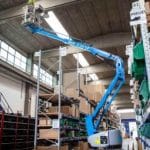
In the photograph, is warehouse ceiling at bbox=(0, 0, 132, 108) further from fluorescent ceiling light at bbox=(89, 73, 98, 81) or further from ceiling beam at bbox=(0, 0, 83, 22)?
fluorescent ceiling light at bbox=(89, 73, 98, 81)

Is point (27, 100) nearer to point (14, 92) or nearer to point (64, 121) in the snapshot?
point (14, 92)

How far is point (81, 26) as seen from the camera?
11023 mm

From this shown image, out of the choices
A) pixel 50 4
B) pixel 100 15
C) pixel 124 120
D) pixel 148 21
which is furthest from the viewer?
pixel 124 120

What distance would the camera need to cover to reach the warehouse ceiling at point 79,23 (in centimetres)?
877

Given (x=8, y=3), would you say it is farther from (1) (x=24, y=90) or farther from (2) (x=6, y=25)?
(1) (x=24, y=90)

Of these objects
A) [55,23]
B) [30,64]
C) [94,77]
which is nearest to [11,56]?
[30,64]

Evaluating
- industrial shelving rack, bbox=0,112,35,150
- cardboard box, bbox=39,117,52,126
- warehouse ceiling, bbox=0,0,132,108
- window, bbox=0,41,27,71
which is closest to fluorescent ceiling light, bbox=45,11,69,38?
warehouse ceiling, bbox=0,0,132,108

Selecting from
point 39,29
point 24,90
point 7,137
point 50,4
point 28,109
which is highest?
point 50,4

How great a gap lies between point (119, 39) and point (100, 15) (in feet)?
6.87

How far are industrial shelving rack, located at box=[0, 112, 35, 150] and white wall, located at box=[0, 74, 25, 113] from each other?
139 cm

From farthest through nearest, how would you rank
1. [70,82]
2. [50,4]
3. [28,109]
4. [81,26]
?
1. [28,109]
2. [70,82]
3. [81,26]
4. [50,4]

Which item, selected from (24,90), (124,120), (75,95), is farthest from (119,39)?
(124,120)

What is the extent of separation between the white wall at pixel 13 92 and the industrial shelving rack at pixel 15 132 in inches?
54.8

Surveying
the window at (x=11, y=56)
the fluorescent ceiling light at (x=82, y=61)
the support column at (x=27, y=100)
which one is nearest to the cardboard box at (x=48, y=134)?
the window at (x=11, y=56)
